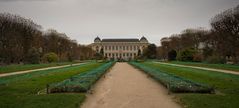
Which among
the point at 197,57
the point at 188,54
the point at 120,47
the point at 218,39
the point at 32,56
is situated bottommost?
the point at 197,57

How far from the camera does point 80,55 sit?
10212cm

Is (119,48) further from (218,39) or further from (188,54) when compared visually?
(218,39)

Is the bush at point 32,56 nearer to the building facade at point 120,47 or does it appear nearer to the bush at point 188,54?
the bush at point 188,54

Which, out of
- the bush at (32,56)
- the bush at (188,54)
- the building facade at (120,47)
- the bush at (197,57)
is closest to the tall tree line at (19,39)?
the bush at (32,56)

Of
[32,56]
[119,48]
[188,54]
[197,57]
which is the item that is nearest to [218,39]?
[197,57]

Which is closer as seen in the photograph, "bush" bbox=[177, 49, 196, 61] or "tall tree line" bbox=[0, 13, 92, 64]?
"tall tree line" bbox=[0, 13, 92, 64]

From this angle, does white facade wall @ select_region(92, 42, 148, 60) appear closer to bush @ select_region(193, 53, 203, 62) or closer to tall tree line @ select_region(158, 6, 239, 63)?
tall tree line @ select_region(158, 6, 239, 63)

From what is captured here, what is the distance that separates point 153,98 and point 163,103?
132cm

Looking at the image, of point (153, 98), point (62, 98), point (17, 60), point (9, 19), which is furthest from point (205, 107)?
point (17, 60)

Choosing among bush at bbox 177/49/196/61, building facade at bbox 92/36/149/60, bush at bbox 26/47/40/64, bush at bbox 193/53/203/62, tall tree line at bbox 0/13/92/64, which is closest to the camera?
tall tree line at bbox 0/13/92/64

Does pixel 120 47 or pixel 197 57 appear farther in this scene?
pixel 120 47

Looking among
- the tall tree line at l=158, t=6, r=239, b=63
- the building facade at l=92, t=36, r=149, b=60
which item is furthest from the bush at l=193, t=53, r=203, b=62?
the building facade at l=92, t=36, r=149, b=60

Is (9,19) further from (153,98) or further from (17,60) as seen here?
(153,98)

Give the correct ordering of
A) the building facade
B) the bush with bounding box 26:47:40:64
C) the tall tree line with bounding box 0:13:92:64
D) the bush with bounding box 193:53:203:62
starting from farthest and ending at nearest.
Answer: the building facade, the bush with bounding box 193:53:203:62, the bush with bounding box 26:47:40:64, the tall tree line with bounding box 0:13:92:64
